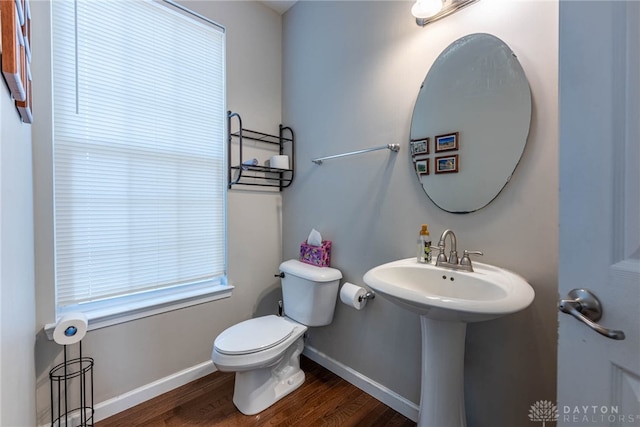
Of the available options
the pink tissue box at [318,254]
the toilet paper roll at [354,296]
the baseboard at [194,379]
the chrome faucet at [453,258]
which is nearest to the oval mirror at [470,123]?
the chrome faucet at [453,258]

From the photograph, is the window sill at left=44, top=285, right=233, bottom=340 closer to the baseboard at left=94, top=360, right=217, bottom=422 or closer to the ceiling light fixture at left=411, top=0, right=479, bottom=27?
the baseboard at left=94, top=360, right=217, bottom=422

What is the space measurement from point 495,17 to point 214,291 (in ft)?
6.85

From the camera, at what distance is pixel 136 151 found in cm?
152

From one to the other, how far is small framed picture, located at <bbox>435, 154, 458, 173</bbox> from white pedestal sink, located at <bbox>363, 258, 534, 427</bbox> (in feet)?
1.44

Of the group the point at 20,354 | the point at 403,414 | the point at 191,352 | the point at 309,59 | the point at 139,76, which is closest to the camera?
the point at 20,354

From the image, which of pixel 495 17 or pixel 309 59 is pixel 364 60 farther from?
pixel 495 17

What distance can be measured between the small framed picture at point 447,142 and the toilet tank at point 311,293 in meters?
0.95

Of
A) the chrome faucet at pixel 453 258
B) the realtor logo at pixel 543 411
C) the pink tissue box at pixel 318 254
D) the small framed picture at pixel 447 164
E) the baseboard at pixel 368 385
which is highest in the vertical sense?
the small framed picture at pixel 447 164

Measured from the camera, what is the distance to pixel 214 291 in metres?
1.78

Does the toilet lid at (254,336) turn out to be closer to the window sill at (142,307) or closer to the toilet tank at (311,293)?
the toilet tank at (311,293)

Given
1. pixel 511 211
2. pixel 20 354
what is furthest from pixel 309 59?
pixel 20 354

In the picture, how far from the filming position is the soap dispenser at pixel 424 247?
1.22 meters

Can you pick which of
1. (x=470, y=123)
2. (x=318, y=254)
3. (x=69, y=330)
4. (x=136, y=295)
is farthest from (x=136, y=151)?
(x=470, y=123)

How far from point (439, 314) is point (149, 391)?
1702 millimetres
